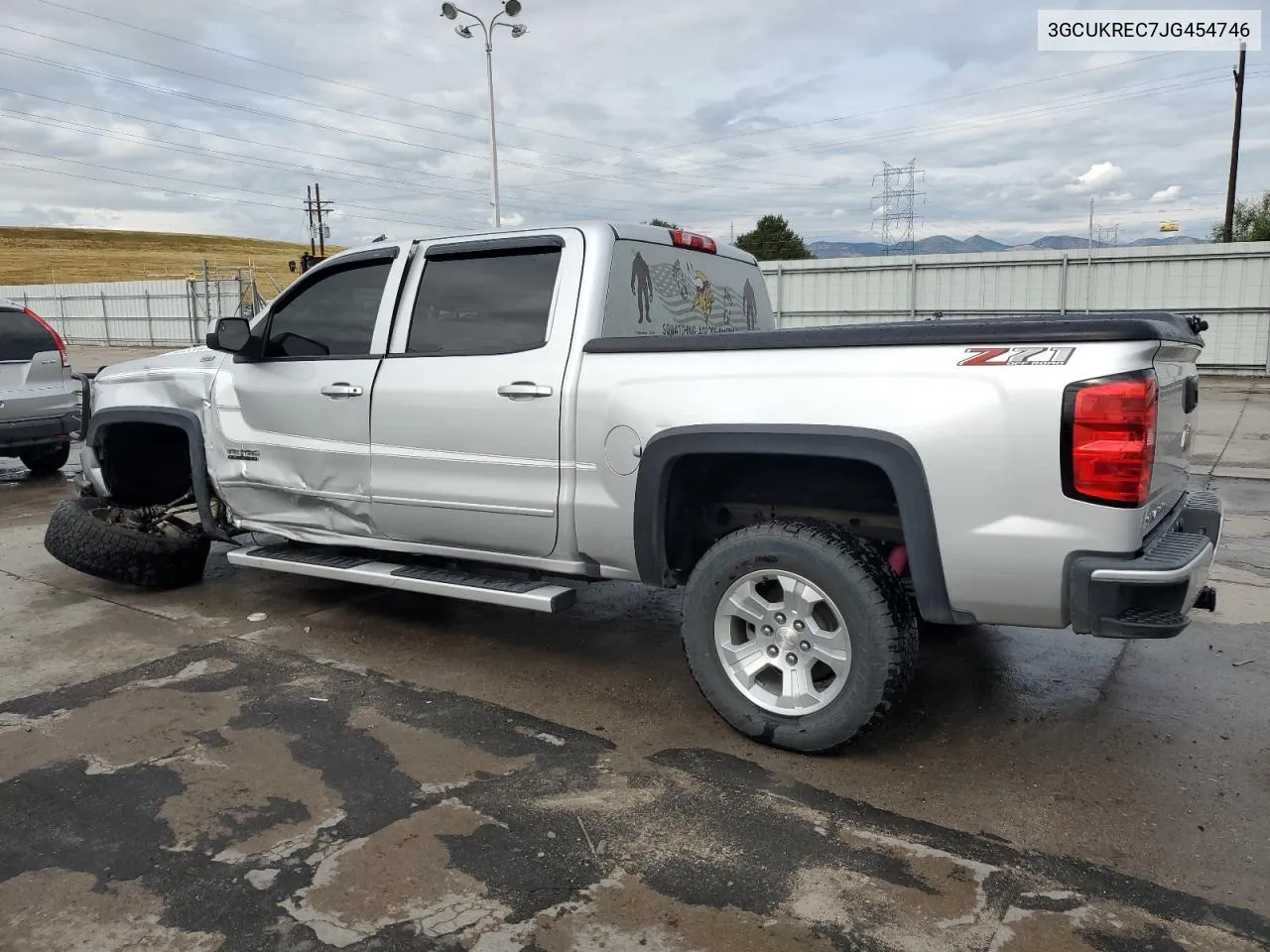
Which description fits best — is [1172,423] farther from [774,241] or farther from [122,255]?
[122,255]

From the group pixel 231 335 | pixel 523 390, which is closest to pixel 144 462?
pixel 231 335

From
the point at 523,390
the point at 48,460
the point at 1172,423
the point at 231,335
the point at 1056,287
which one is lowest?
the point at 48,460

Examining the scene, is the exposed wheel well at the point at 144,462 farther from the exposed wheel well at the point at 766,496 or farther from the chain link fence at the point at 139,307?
the chain link fence at the point at 139,307

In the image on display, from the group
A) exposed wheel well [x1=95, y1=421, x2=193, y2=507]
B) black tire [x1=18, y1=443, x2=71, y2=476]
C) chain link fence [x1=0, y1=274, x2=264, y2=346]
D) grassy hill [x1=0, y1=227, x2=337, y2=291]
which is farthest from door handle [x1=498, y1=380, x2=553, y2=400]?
grassy hill [x1=0, y1=227, x2=337, y2=291]

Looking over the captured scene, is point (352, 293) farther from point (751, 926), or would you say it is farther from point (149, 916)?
point (751, 926)

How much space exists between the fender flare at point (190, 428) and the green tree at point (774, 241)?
55.0 metres

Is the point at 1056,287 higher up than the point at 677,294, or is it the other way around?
the point at 1056,287

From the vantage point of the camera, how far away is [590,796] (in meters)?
3.35

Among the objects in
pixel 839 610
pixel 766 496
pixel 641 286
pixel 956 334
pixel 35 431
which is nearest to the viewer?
pixel 956 334

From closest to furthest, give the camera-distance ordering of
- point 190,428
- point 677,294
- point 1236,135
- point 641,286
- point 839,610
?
point 839,610 < point 641,286 < point 677,294 < point 190,428 < point 1236,135

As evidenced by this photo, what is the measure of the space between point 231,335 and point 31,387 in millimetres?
5619

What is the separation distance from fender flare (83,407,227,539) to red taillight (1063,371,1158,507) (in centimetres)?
433

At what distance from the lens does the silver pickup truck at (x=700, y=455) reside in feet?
10.2

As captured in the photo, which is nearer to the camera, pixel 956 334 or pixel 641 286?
pixel 956 334
